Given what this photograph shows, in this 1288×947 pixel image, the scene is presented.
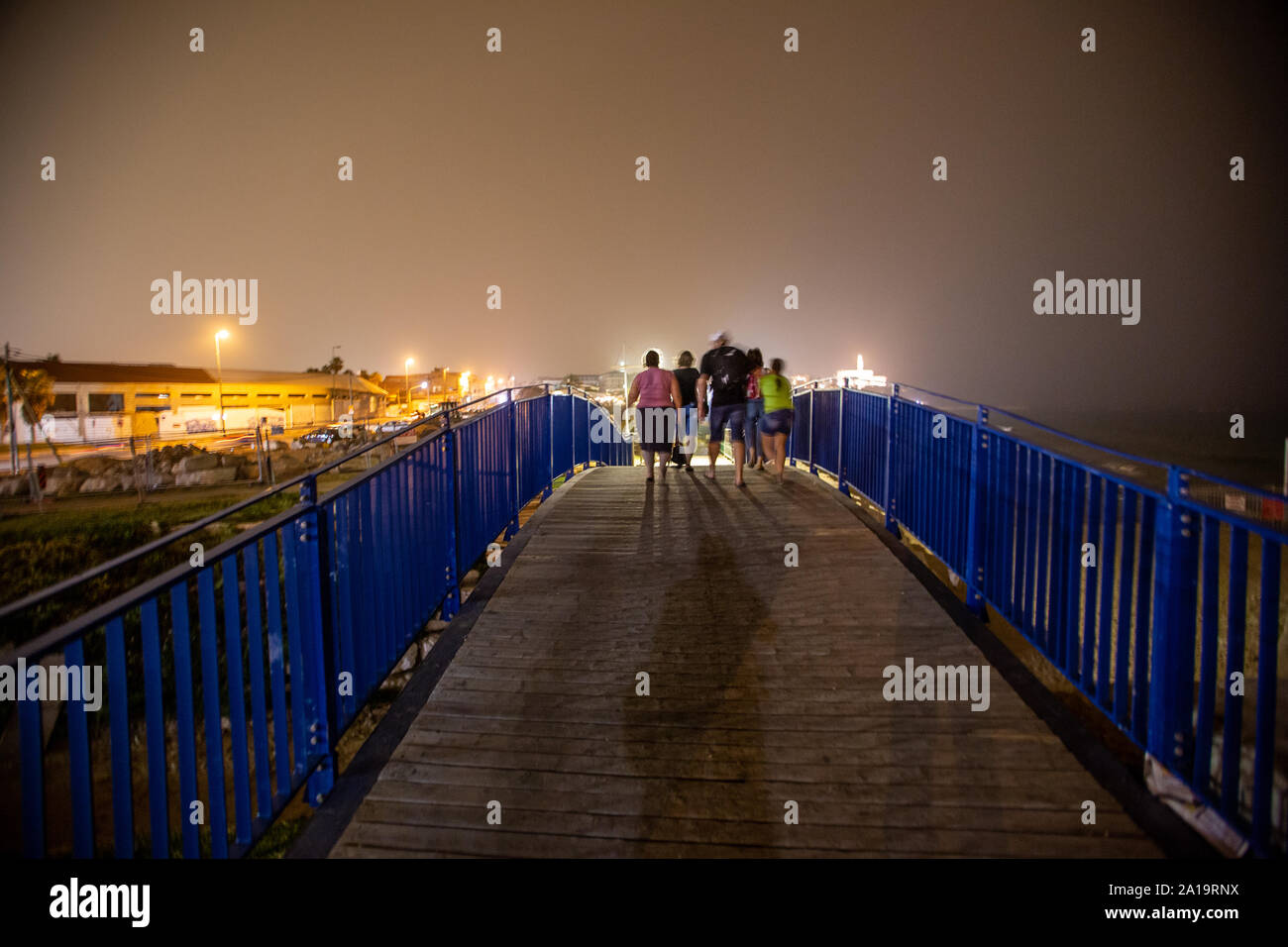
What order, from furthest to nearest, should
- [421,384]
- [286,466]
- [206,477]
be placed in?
[421,384]
[286,466]
[206,477]

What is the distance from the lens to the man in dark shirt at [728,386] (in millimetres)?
9266

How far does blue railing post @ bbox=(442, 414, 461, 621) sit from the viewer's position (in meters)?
5.38

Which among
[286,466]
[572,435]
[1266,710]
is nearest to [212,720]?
[1266,710]

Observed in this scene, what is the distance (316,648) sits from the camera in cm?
340

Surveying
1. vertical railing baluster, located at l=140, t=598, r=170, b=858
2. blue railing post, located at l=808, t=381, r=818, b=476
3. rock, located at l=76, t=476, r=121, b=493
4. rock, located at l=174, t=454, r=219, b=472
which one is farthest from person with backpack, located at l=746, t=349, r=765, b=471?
rock, located at l=76, t=476, r=121, b=493

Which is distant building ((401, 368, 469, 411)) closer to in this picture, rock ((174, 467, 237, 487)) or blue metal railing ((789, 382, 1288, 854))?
rock ((174, 467, 237, 487))

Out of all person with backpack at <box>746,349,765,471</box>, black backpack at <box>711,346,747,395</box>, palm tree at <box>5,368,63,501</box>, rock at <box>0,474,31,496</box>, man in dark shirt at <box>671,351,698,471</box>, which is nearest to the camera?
black backpack at <box>711,346,747,395</box>

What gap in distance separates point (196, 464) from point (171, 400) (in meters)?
38.0

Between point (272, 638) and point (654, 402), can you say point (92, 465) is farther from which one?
point (272, 638)

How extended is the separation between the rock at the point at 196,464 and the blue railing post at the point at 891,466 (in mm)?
23545

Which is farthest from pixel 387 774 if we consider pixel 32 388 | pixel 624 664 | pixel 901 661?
pixel 32 388

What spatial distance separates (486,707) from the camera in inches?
157
